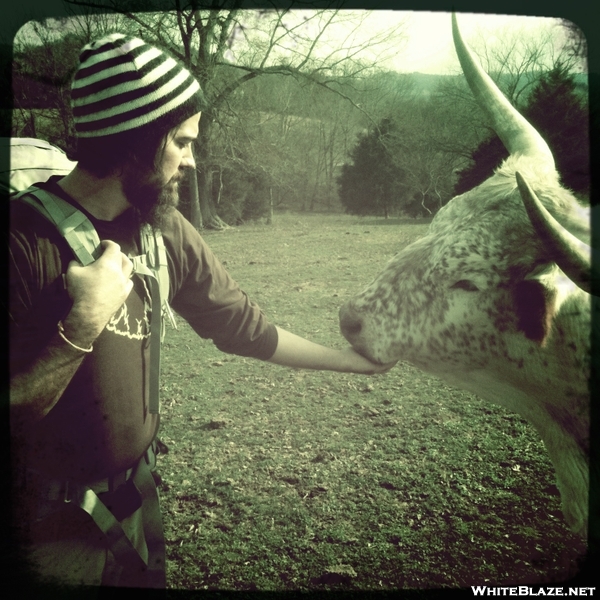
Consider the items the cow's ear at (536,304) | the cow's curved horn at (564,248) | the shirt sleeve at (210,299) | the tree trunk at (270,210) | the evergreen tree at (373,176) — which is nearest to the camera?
the cow's curved horn at (564,248)

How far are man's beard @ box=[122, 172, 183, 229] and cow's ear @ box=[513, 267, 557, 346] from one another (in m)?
1.05

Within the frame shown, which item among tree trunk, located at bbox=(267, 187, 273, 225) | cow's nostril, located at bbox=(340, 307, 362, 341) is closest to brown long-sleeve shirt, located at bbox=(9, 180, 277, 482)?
cow's nostril, located at bbox=(340, 307, 362, 341)

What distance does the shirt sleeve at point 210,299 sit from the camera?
1.42 meters

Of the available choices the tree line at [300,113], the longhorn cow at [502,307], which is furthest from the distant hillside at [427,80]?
the longhorn cow at [502,307]

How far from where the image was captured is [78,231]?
40.8 inches

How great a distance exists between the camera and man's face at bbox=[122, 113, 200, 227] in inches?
46.1

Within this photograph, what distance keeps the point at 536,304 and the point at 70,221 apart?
1242 mm

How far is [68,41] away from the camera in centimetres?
236

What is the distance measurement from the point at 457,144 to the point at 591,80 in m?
1.02

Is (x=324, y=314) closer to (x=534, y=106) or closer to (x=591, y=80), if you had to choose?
(x=534, y=106)

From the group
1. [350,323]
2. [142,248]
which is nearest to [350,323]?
[350,323]

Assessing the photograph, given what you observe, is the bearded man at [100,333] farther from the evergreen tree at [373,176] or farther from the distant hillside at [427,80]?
the evergreen tree at [373,176]

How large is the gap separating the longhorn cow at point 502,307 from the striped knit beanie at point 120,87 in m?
0.89

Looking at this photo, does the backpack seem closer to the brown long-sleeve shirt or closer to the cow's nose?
the brown long-sleeve shirt
